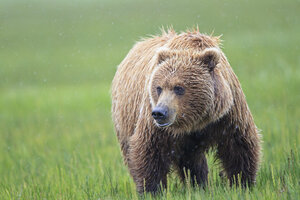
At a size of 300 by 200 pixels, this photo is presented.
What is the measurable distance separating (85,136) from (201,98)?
20.7 feet

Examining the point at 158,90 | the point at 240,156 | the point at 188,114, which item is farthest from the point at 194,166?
the point at 158,90

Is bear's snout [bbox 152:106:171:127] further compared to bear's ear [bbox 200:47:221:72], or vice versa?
bear's ear [bbox 200:47:221:72]

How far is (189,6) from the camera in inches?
1362

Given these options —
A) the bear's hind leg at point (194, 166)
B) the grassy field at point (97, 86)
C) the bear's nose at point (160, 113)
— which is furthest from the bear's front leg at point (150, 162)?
the bear's nose at point (160, 113)

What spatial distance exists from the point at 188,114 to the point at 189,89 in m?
0.26

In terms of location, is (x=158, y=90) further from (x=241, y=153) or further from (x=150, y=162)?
Result: (x=241, y=153)

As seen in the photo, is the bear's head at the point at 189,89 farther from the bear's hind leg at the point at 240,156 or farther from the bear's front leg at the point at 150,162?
the bear's hind leg at the point at 240,156

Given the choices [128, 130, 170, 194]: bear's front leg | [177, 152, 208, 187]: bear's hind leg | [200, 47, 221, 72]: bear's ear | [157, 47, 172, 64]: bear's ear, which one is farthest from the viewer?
[177, 152, 208, 187]: bear's hind leg

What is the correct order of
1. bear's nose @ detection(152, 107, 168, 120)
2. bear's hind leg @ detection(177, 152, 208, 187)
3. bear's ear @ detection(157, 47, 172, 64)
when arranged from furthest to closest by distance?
bear's hind leg @ detection(177, 152, 208, 187), bear's ear @ detection(157, 47, 172, 64), bear's nose @ detection(152, 107, 168, 120)

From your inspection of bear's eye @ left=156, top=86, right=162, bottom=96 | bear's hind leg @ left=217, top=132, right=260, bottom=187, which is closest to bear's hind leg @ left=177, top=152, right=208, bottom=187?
bear's hind leg @ left=217, top=132, right=260, bottom=187

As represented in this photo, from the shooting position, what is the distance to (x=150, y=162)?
5.20 meters

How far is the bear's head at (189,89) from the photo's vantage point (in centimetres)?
472

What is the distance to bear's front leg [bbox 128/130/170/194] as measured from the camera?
204 inches

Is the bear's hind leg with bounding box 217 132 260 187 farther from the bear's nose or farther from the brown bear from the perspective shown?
the bear's nose
